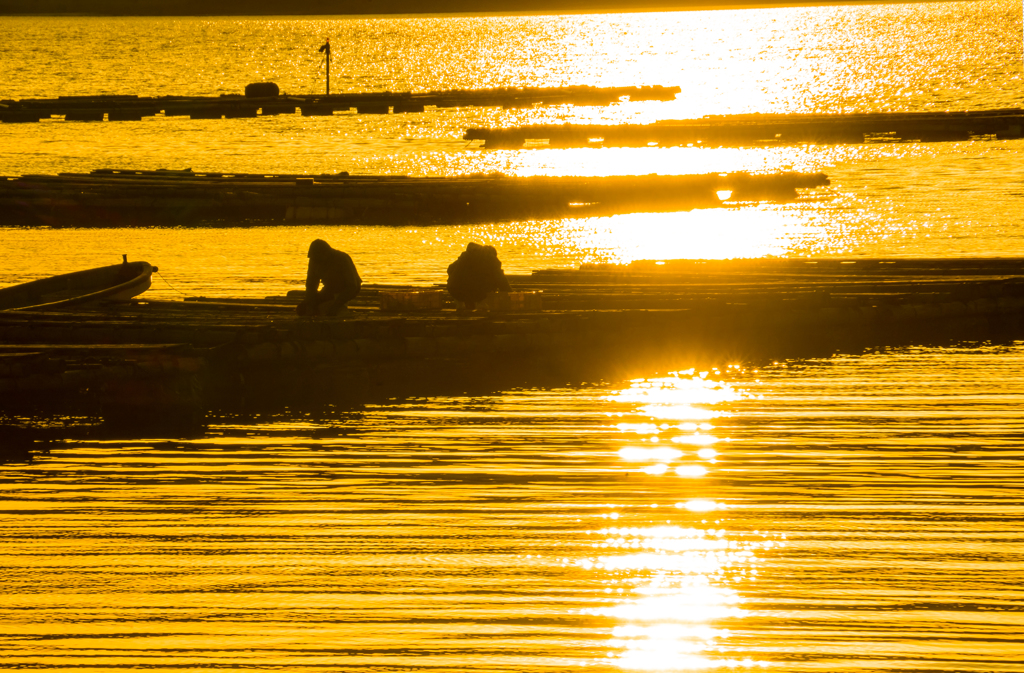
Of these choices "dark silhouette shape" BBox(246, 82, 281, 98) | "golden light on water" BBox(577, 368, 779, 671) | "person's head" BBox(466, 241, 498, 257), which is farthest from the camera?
"dark silhouette shape" BBox(246, 82, 281, 98)

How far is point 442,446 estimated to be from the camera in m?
10.6

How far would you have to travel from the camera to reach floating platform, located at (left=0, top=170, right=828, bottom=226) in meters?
27.2

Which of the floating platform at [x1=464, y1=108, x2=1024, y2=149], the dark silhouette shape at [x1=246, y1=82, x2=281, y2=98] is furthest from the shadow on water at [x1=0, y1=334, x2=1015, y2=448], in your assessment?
the dark silhouette shape at [x1=246, y1=82, x2=281, y2=98]

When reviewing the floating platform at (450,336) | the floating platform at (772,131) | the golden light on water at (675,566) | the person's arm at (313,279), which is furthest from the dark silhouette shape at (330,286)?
the floating platform at (772,131)

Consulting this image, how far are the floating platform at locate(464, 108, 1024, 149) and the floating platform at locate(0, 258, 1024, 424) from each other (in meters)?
28.2

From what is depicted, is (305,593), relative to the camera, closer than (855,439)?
Yes

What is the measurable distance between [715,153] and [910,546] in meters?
34.1

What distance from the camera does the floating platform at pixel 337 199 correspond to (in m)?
27.2

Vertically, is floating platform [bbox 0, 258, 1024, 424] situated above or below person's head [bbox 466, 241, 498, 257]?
below

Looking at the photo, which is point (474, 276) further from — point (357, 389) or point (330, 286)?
point (357, 389)

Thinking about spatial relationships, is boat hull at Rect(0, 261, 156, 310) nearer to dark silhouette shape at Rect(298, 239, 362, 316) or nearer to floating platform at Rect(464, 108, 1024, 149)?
dark silhouette shape at Rect(298, 239, 362, 316)

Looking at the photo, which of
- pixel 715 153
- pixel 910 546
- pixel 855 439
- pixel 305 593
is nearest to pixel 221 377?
pixel 305 593

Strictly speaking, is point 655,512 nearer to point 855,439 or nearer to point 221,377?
point 855,439

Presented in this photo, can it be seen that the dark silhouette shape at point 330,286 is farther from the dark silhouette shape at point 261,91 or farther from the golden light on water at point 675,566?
the dark silhouette shape at point 261,91
